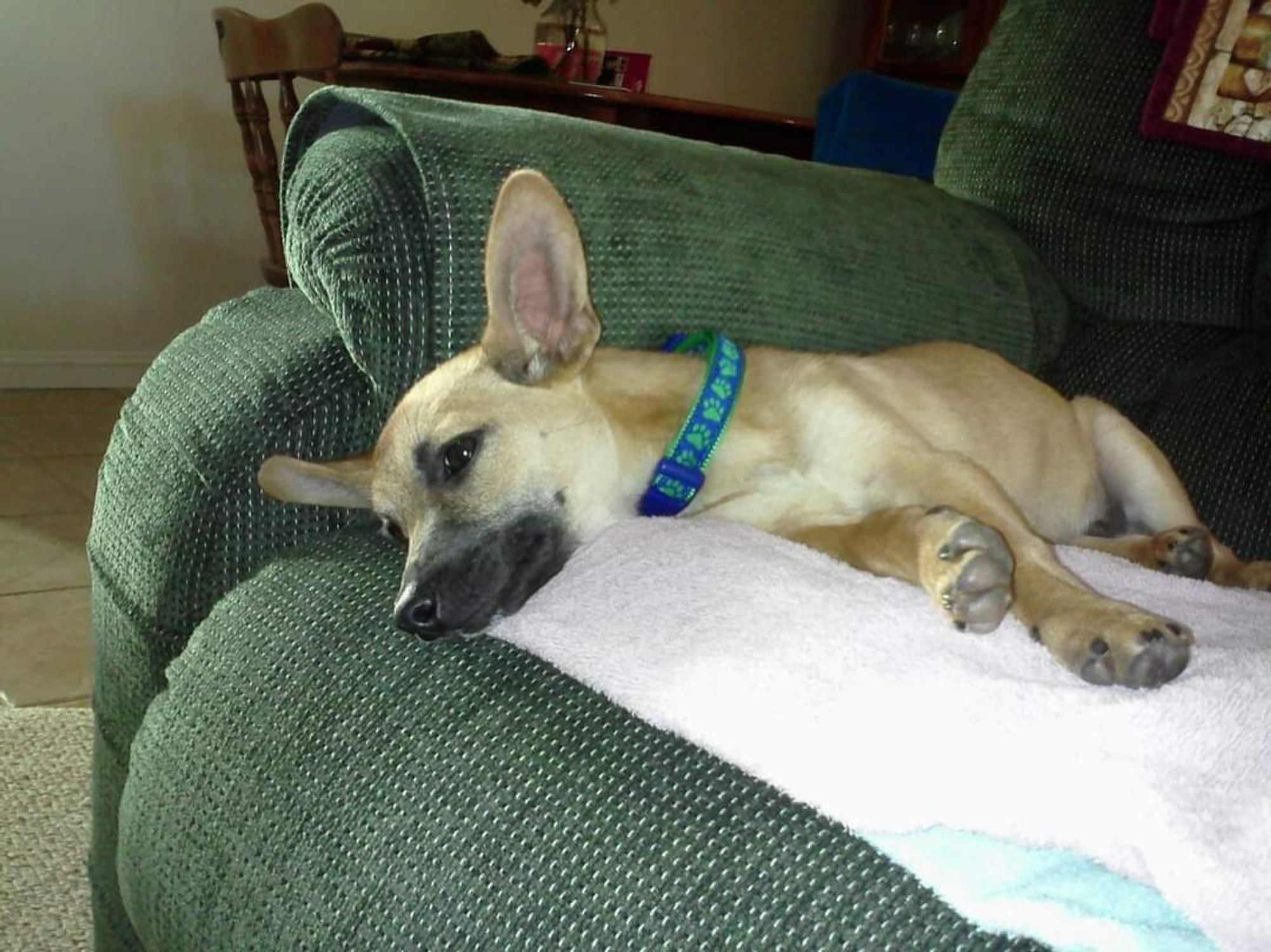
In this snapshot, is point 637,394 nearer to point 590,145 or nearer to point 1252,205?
point 590,145

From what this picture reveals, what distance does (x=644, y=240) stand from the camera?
168 centimetres

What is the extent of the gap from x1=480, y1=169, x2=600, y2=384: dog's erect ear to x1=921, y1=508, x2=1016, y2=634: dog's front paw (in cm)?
65

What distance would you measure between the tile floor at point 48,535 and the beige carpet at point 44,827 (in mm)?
159

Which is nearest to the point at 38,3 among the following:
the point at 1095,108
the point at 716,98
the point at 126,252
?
the point at 126,252

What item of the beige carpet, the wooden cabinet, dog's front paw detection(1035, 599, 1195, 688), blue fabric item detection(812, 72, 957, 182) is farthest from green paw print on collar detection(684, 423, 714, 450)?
the wooden cabinet

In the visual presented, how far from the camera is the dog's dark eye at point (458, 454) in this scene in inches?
61.7

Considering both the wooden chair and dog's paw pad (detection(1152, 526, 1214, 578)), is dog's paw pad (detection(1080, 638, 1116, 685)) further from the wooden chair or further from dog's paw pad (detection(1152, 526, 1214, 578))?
the wooden chair

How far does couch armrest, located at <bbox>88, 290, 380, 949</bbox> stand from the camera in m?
1.45

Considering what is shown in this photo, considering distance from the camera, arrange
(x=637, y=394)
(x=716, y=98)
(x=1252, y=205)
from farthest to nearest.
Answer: (x=716, y=98)
(x=1252, y=205)
(x=637, y=394)

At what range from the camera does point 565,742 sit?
3.43 feet

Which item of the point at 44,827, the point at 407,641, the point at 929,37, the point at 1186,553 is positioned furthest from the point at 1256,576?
the point at 929,37

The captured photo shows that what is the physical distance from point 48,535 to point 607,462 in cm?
276

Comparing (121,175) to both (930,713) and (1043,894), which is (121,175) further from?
(1043,894)

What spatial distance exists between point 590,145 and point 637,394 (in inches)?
16.3
